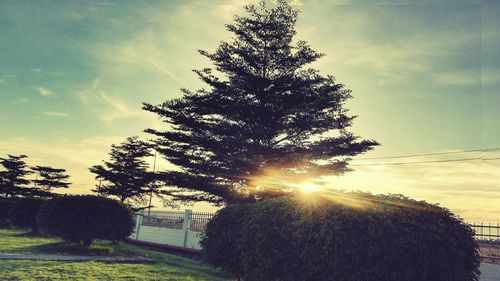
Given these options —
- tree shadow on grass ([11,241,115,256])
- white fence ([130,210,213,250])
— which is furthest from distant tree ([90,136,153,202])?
tree shadow on grass ([11,241,115,256])

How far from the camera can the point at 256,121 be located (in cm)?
2380

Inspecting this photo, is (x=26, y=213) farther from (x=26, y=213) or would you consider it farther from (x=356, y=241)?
(x=356, y=241)

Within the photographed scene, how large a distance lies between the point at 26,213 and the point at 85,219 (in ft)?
42.1

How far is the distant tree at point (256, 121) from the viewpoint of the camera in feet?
76.1

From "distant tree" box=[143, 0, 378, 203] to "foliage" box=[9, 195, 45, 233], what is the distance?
9.44 metres

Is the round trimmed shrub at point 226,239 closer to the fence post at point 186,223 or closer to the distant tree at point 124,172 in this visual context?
the fence post at point 186,223

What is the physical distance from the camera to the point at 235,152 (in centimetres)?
2420

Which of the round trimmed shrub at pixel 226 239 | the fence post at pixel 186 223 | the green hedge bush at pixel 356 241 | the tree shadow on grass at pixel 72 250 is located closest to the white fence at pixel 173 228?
the fence post at pixel 186 223

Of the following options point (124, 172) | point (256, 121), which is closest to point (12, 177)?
point (124, 172)

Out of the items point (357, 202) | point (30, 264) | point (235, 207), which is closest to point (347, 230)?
point (357, 202)

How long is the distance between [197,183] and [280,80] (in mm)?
8112

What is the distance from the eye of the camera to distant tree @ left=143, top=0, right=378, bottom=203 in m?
23.2

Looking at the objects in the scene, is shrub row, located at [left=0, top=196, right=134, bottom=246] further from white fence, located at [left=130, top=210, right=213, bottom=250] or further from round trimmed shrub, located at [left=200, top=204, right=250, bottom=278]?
round trimmed shrub, located at [left=200, top=204, right=250, bottom=278]

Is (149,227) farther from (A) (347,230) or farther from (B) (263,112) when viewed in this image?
(A) (347,230)
